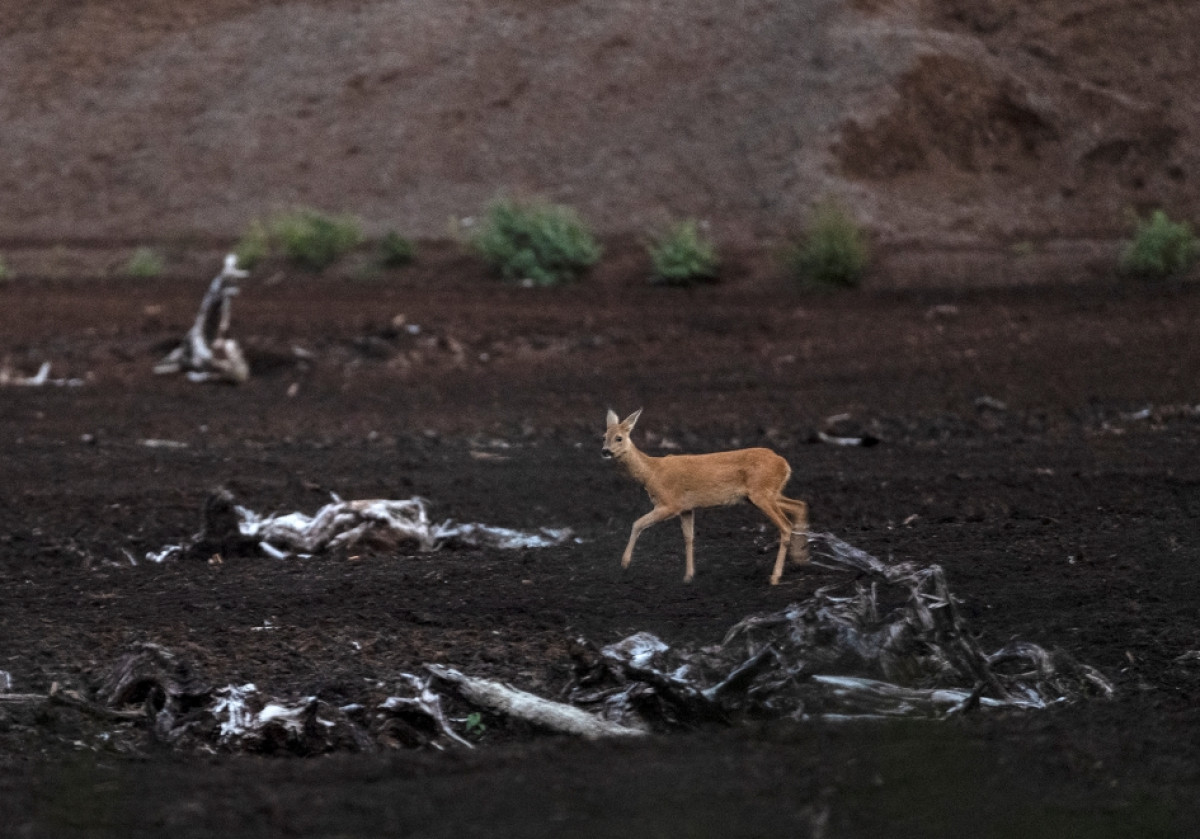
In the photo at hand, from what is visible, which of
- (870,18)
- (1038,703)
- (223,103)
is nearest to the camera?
(1038,703)

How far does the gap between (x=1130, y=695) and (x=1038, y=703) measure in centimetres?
41

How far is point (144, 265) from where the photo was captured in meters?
25.7

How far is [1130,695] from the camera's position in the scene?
6.84m

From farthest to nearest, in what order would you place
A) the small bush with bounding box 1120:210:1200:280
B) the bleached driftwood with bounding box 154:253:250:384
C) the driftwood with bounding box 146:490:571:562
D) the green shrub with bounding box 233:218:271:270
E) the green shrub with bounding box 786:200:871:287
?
the green shrub with bounding box 233:218:271:270 → the green shrub with bounding box 786:200:871:287 → the small bush with bounding box 1120:210:1200:280 → the bleached driftwood with bounding box 154:253:250:384 → the driftwood with bounding box 146:490:571:562

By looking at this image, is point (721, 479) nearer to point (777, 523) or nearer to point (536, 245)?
point (777, 523)

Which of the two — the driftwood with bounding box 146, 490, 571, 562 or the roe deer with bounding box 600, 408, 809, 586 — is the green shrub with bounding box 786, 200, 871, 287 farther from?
the roe deer with bounding box 600, 408, 809, 586

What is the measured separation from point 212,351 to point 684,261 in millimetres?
7274

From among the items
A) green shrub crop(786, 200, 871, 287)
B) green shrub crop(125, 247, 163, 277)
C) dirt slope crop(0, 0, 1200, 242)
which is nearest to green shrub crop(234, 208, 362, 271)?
green shrub crop(125, 247, 163, 277)

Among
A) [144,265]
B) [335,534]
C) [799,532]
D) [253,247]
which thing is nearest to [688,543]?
[799,532]

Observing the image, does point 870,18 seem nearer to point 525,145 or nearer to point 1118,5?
point 1118,5

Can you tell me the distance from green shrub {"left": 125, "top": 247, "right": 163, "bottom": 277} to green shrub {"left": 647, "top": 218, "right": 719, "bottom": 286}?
853cm

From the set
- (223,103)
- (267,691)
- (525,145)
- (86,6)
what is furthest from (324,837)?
(86,6)

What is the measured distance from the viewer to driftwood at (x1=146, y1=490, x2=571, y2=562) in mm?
10367

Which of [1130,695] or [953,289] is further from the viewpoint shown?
[953,289]
